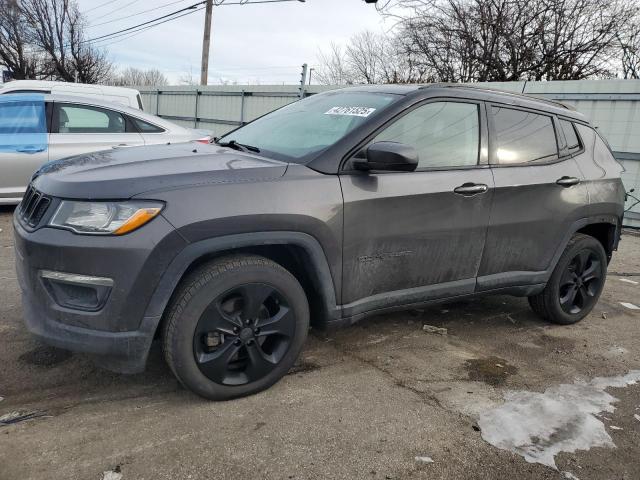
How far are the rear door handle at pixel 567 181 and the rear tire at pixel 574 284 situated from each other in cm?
47

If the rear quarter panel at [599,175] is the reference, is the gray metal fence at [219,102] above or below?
Answer: above

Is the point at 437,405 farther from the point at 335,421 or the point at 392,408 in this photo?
the point at 335,421

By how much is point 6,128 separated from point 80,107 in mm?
888

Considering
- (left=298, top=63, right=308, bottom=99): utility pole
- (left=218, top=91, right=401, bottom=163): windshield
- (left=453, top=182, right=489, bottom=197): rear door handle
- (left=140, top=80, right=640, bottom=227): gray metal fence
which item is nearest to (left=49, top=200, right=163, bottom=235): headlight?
(left=218, top=91, right=401, bottom=163): windshield

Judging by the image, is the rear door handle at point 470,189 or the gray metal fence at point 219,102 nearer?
the rear door handle at point 470,189

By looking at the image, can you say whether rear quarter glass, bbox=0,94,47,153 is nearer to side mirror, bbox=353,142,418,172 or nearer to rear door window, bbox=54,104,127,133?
rear door window, bbox=54,104,127,133

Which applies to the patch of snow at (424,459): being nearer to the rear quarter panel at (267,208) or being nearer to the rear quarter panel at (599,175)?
the rear quarter panel at (267,208)

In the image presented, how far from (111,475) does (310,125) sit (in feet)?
7.30

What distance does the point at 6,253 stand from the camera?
207 inches

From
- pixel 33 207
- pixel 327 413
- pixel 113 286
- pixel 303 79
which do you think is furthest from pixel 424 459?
pixel 303 79

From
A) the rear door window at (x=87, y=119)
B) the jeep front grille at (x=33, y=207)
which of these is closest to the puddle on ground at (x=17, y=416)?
the jeep front grille at (x=33, y=207)

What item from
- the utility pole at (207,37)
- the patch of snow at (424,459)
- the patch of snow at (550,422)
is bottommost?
the patch of snow at (424,459)

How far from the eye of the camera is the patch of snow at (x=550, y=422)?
2490 mm

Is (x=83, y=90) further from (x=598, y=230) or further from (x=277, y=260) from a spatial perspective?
(x=598, y=230)
